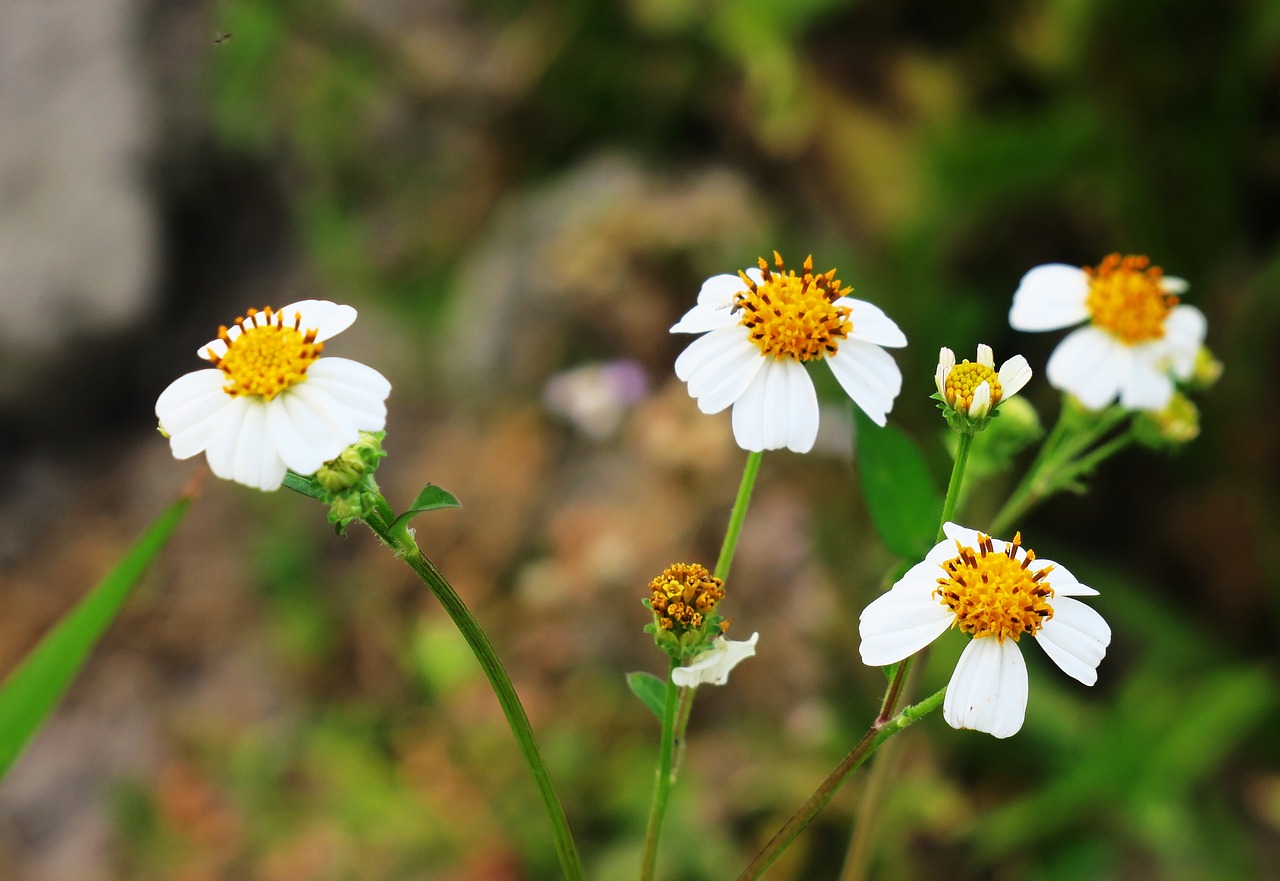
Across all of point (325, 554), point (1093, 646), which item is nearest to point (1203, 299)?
point (1093, 646)

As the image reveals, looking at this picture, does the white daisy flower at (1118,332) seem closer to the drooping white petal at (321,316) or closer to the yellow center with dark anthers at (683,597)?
the yellow center with dark anthers at (683,597)

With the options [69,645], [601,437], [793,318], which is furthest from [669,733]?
[601,437]

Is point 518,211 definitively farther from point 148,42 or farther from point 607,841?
point 607,841

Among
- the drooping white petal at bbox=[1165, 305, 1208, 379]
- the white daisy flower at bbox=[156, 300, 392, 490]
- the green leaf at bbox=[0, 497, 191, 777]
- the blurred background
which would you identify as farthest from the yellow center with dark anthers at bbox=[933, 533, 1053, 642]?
the blurred background

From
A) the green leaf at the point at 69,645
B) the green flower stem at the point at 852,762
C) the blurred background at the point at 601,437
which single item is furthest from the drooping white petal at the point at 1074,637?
the blurred background at the point at 601,437

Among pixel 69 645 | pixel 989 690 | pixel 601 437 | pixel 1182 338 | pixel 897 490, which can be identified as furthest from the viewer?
pixel 601 437

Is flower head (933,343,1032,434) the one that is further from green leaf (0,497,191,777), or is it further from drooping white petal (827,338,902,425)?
green leaf (0,497,191,777)

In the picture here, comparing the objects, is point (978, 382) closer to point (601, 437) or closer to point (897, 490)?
point (897, 490)
